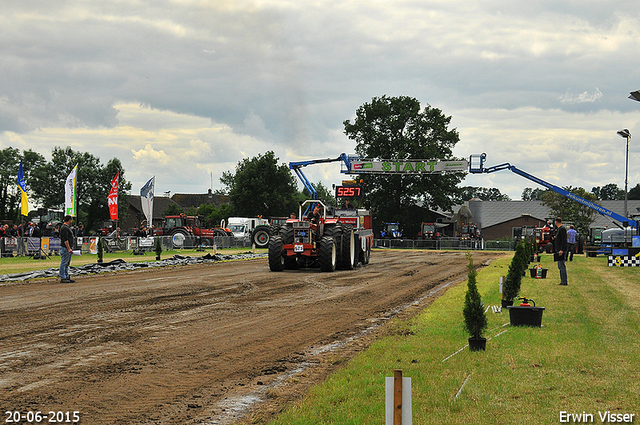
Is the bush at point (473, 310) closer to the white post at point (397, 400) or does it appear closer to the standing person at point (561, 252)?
the white post at point (397, 400)

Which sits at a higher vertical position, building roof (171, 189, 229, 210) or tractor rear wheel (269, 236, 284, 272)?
building roof (171, 189, 229, 210)

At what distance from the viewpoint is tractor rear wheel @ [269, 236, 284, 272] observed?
21.0m

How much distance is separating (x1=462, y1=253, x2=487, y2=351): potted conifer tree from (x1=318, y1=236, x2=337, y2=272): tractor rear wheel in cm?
1349

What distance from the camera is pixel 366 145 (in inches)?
2504

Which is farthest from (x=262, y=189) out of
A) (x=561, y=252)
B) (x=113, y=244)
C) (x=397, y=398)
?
(x=397, y=398)

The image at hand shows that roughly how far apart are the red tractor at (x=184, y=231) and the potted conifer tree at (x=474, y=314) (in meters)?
33.5

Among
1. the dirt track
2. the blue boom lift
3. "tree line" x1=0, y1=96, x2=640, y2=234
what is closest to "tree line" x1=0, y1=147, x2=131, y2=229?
"tree line" x1=0, y1=96, x2=640, y2=234

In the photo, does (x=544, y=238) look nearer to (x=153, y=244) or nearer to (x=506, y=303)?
(x=153, y=244)

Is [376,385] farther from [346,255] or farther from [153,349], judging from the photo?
[346,255]

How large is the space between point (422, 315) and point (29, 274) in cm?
1326

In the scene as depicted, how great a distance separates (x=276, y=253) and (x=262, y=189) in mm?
55293

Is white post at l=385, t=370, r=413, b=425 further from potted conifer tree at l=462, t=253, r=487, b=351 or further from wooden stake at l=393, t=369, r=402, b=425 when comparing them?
potted conifer tree at l=462, t=253, r=487, b=351

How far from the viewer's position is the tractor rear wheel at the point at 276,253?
68.8 feet

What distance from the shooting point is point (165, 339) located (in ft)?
27.7
